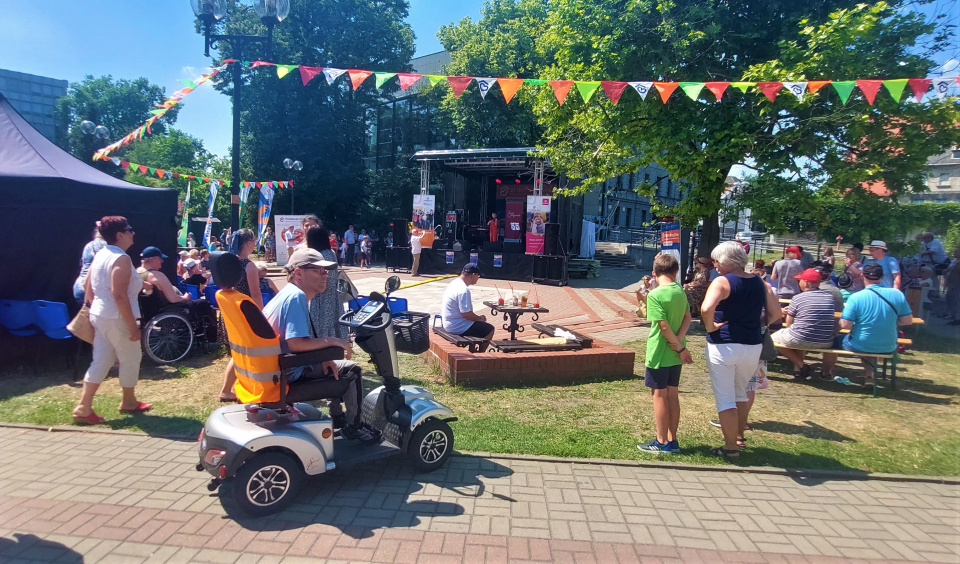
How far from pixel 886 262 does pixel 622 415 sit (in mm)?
7197

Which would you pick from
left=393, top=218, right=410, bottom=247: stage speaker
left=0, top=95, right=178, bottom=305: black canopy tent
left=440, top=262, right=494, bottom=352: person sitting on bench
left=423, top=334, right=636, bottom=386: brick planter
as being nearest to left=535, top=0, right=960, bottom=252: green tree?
left=423, top=334, right=636, bottom=386: brick planter

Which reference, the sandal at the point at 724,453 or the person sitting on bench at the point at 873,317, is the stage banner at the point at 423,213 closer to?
the person sitting on bench at the point at 873,317

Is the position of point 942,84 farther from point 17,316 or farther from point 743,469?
point 17,316

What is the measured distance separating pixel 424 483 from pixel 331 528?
0.80 metres

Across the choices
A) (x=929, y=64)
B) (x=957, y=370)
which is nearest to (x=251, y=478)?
(x=957, y=370)

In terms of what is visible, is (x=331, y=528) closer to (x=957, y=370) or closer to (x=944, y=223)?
(x=957, y=370)

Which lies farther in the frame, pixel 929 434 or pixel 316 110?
pixel 316 110

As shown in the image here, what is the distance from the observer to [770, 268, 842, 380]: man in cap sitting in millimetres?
6645

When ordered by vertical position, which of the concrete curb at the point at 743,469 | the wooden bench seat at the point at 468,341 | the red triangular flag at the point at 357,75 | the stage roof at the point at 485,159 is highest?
the stage roof at the point at 485,159

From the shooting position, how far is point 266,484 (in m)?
3.32

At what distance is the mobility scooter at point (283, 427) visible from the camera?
325cm

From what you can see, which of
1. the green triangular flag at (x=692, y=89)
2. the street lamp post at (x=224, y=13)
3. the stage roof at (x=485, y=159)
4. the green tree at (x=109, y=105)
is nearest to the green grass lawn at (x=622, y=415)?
the street lamp post at (x=224, y=13)

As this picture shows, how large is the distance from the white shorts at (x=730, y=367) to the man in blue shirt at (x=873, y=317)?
10.4ft

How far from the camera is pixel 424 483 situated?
386 cm
